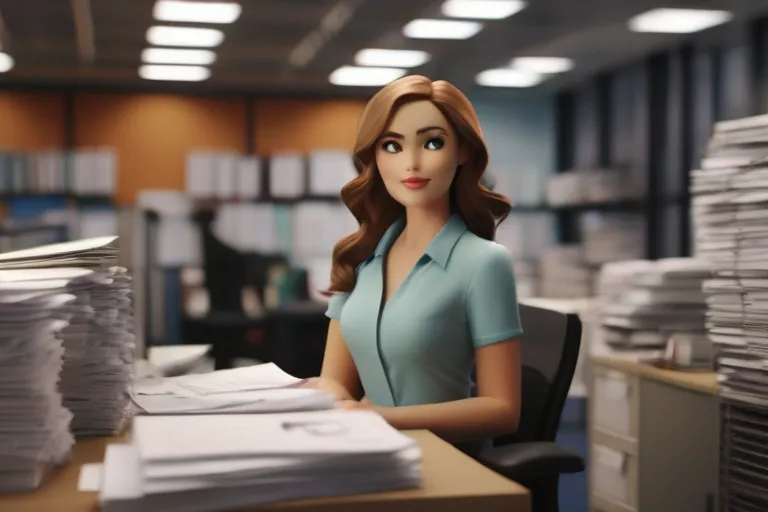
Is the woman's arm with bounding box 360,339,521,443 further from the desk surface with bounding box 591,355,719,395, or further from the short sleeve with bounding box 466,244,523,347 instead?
the desk surface with bounding box 591,355,719,395

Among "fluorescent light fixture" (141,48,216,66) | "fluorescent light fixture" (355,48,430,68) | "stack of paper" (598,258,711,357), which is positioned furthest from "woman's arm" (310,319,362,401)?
"fluorescent light fixture" (141,48,216,66)

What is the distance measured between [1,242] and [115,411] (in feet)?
15.8

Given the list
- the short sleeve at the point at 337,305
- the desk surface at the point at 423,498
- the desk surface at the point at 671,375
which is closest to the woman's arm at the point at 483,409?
the short sleeve at the point at 337,305

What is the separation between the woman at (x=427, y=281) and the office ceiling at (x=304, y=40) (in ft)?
11.5

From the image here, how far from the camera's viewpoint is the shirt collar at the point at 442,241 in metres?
1.97

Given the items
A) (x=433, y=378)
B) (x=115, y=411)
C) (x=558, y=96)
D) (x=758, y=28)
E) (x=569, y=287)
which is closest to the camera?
(x=115, y=411)

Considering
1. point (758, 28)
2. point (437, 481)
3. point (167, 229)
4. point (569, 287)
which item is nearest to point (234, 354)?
point (167, 229)

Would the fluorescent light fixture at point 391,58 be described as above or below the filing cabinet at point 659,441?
A: above

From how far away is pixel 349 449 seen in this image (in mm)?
1110

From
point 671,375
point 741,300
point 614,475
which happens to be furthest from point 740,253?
point 614,475

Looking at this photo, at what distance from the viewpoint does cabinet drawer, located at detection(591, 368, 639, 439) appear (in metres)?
3.62

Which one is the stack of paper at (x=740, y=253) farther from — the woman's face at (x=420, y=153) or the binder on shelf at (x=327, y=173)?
the binder on shelf at (x=327, y=173)

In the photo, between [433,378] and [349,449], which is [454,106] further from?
[349,449]

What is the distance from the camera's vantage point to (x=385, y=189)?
7.04 feet
